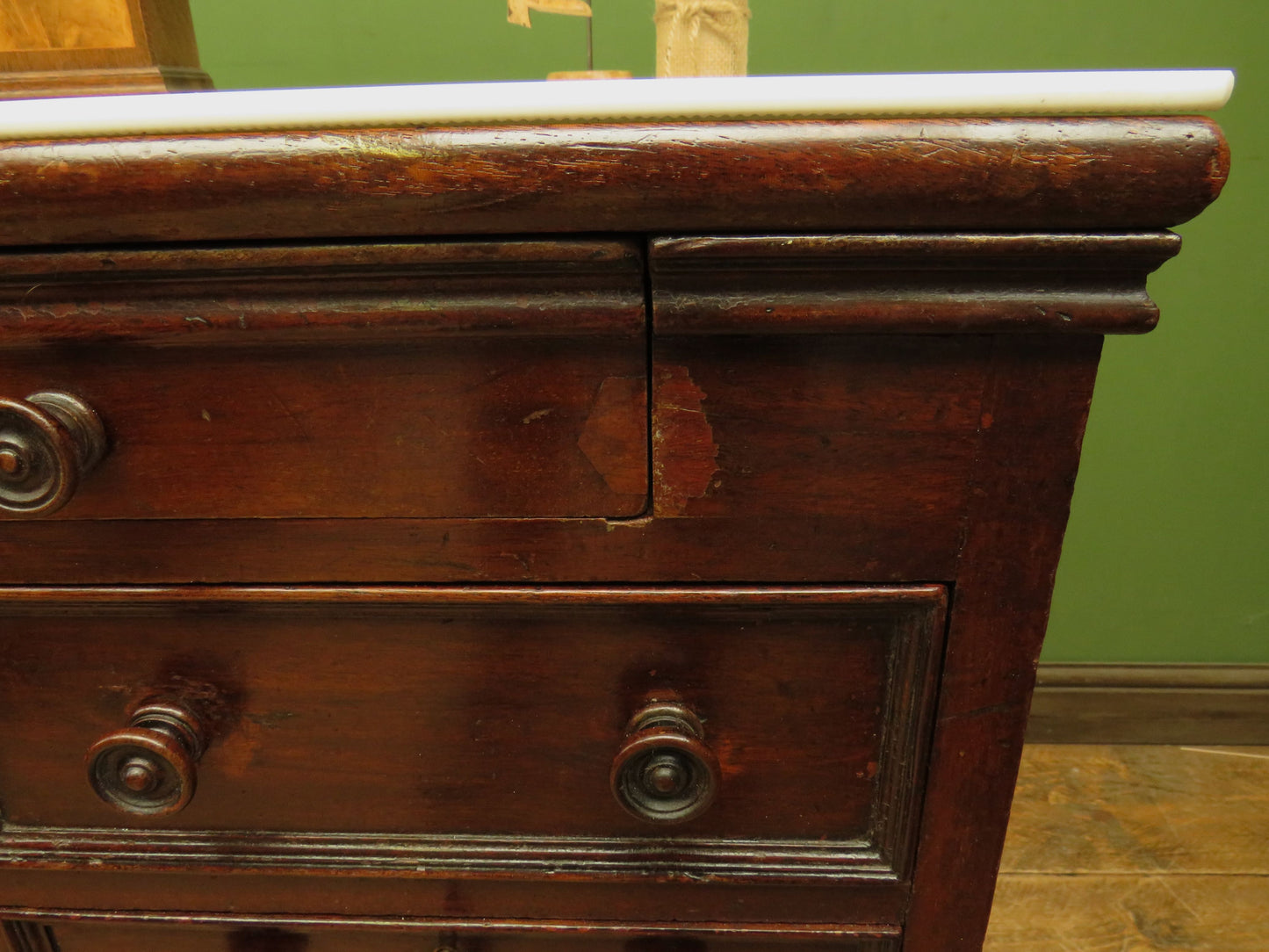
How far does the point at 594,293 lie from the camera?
12.5 inches

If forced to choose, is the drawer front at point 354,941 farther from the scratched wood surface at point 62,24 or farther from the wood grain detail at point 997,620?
the scratched wood surface at point 62,24

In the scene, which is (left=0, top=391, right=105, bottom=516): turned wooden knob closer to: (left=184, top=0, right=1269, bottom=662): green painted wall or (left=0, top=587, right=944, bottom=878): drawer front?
(left=0, top=587, right=944, bottom=878): drawer front

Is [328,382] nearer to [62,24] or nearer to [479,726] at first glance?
[479,726]

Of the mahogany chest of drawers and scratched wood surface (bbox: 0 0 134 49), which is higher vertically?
scratched wood surface (bbox: 0 0 134 49)

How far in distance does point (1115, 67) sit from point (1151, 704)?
0.77 metres

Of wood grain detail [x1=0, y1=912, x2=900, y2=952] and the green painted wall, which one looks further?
the green painted wall

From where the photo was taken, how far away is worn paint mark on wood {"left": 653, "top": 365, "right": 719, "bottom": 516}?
13.2 inches

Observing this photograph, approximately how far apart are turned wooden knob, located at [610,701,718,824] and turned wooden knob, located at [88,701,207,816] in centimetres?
20

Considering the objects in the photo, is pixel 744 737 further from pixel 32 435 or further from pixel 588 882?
pixel 32 435

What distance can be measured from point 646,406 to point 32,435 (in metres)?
0.25

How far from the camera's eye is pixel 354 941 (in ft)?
1.56

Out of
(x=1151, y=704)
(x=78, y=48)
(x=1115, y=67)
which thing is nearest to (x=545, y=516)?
(x=78, y=48)

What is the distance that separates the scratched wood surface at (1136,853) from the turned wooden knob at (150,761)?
0.74 metres

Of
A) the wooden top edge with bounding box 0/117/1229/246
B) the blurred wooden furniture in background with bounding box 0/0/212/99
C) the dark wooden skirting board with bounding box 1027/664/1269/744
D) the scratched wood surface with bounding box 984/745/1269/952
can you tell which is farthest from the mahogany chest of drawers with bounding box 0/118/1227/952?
the dark wooden skirting board with bounding box 1027/664/1269/744
